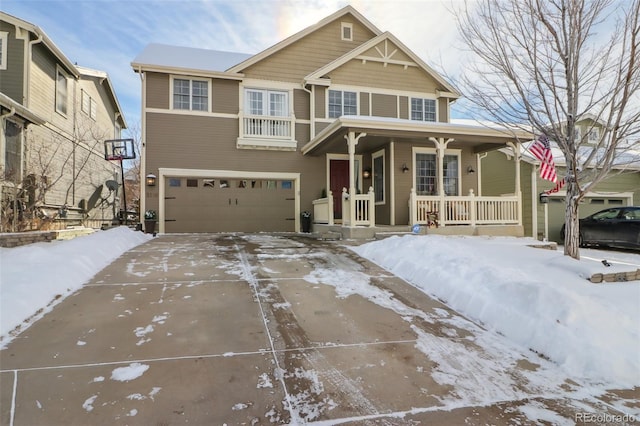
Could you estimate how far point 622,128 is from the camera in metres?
4.96

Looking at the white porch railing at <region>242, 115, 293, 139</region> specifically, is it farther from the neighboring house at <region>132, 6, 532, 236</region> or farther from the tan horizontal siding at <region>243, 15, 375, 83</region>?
Result: the tan horizontal siding at <region>243, 15, 375, 83</region>

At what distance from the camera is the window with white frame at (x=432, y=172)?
451 inches

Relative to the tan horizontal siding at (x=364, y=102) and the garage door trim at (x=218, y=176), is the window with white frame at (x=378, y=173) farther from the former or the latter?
the garage door trim at (x=218, y=176)

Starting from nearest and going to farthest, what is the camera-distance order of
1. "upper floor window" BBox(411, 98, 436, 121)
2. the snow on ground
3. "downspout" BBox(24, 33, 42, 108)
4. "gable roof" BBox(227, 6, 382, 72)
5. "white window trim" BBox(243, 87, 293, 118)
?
the snow on ground
"downspout" BBox(24, 33, 42, 108)
"gable roof" BBox(227, 6, 382, 72)
"white window trim" BBox(243, 87, 293, 118)
"upper floor window" BBox(411, 98, 436, 121)

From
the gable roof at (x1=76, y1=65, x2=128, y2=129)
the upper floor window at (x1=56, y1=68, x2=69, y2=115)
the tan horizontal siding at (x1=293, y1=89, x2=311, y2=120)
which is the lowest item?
the tan horizontal siding at (x1=293, y1=89, x2=311, y2=120)

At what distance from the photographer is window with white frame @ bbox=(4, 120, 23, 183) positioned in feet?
30.7

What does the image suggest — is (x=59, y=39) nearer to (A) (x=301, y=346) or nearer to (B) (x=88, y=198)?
(B) (x=88, y=198)

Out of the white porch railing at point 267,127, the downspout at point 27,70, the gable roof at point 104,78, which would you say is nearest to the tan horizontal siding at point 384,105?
the white porch railing at point 267,127

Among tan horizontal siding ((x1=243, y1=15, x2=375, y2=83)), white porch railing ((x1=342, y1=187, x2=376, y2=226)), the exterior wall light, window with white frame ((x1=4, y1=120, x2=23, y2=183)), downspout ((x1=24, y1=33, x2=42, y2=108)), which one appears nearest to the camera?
white porch railing ((x1=342, y1=187, x2=376, y2=226))

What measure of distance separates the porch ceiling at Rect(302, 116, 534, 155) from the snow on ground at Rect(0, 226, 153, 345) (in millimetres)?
5803

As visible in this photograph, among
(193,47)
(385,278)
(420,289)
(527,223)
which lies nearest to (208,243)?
(385,278)

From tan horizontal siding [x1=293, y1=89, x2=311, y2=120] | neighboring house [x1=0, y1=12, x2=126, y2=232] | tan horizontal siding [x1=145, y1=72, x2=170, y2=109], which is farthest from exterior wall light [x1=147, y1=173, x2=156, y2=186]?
tan horizontal siding [x1=293, y1=89, x2=311, y2=120]

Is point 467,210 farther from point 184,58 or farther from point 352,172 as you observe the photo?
point 184,58

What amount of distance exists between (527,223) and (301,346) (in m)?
13.1
